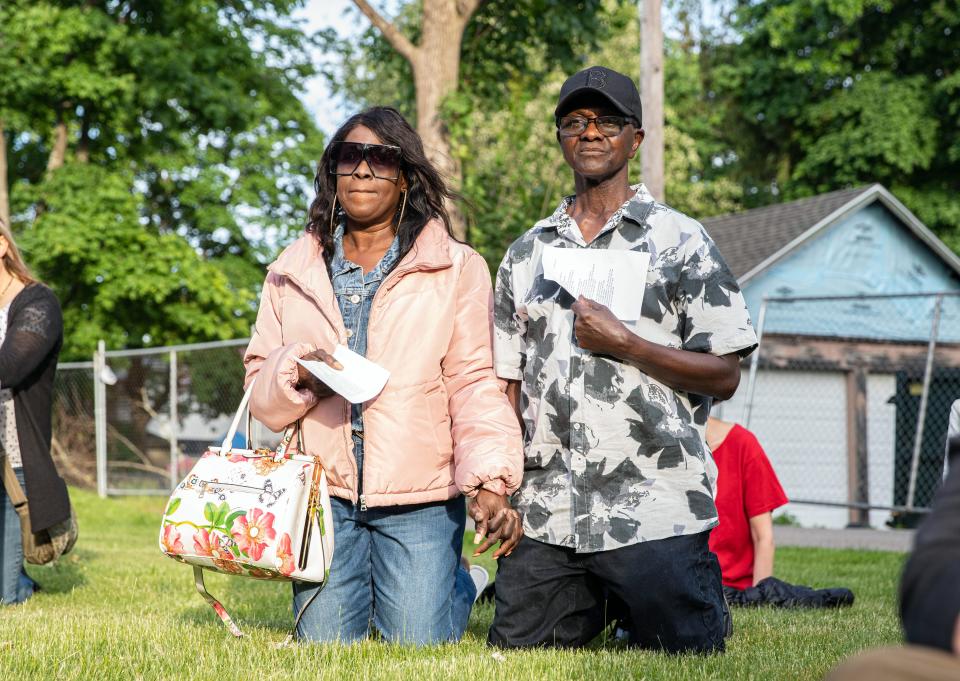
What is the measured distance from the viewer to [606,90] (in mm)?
3975

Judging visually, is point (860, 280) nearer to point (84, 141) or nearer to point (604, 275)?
point (84, 141)

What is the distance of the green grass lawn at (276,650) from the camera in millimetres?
3652

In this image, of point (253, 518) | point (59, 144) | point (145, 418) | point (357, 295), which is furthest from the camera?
point (59, 144)

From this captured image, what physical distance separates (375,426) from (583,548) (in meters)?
0.91

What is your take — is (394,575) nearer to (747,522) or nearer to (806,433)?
(747,522)

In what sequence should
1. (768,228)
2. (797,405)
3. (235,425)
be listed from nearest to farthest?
1. (235,425)
2. (797,405)
3. (768,228)

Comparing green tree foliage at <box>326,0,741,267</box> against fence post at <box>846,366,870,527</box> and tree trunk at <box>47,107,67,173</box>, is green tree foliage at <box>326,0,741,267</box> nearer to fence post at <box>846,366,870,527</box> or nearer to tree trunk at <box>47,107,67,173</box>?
fence post at <box>846,366,870,527</box>

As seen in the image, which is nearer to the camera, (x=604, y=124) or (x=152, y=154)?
(x=604, y=124)

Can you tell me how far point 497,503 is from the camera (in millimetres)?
3971

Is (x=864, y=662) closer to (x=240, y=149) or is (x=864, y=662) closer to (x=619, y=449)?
(x=619, y=449)

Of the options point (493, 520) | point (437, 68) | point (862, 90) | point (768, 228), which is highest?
point (862, 90)

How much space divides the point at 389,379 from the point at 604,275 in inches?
36.9

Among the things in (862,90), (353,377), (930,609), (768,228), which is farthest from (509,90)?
(862,90)

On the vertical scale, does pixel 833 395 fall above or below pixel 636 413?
below
